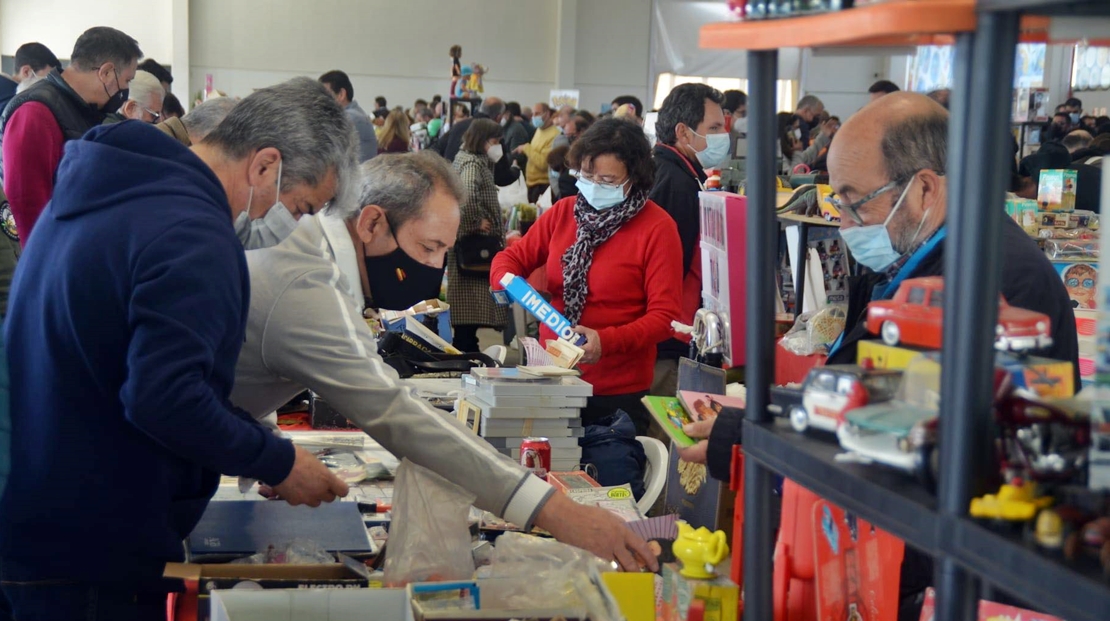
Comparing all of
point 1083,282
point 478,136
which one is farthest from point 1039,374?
point 478,136

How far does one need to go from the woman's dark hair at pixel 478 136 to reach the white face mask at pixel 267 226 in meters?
4.31

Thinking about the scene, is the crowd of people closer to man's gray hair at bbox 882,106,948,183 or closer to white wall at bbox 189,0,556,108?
man's gray hair at bbox 882,106,948,183

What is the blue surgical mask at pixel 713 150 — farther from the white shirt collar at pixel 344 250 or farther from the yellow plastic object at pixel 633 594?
the yellow plastic object at pixel 633 594

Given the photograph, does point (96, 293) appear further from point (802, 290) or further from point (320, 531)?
point (802, 290)

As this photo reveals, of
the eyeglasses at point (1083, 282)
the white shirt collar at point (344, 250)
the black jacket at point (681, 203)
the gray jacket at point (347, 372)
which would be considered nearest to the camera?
the gray jacket at point (347, 372)

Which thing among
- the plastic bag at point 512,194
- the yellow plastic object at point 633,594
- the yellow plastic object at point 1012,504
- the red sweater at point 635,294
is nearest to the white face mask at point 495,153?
the plastic bag at point 512,194

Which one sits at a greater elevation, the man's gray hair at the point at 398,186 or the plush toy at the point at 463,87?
the plush toy at the point at 463,87

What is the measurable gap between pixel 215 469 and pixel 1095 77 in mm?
12980

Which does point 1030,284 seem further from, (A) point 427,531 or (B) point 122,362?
(B) point 122,362

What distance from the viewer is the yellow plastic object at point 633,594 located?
1.66 m

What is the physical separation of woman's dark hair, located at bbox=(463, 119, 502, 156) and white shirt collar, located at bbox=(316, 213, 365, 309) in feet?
12.2

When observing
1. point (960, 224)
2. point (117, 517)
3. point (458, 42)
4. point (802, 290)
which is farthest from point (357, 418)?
point (458, 42)

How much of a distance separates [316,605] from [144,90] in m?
4.58

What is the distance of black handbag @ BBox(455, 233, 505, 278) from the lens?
19.5ft
